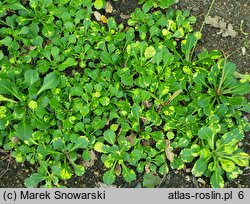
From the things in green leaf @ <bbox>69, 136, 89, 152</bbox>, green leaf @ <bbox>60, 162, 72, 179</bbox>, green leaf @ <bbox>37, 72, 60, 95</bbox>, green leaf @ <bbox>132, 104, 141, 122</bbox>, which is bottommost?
green leaf @ <bbox>60, 162, 72, 179</bbox>

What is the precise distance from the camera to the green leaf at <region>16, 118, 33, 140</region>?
2701 mm

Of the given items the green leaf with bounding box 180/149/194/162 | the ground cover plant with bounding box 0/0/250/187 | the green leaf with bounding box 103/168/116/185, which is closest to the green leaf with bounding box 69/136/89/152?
the ground cover plant with bounding box 0/0/250/187

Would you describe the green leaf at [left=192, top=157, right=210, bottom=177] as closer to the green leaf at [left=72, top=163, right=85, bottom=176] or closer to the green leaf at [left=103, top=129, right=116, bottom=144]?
the green leaf at [left=103, top=129, right=116, bottom=144]

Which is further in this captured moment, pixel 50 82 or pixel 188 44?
pixel 188 44

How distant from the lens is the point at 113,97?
9.32ft

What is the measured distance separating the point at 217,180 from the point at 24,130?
134cm

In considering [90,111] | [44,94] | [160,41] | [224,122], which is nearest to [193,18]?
[160,41]

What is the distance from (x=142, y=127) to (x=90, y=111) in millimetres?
381

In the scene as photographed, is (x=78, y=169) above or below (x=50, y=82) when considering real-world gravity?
below

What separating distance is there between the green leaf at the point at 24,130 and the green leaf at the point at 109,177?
1.89ft

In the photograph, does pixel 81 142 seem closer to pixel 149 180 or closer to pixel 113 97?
pixel 113 97

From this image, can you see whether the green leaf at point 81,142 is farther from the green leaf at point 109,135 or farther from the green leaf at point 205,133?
the green leaf at point 205,133

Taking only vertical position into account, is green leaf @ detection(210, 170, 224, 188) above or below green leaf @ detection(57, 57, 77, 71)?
below

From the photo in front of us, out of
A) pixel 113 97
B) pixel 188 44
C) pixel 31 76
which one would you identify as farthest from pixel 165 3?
pixel 31 76
